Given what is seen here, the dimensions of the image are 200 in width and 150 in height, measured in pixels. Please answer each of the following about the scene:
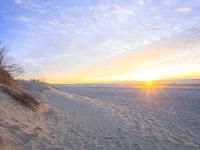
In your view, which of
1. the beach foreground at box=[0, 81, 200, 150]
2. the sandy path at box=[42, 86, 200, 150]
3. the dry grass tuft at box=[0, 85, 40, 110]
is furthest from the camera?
the dry grass tuft at box=[0, 85, 40, 110]

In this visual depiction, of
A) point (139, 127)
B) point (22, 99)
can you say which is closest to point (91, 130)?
point (139, 127)

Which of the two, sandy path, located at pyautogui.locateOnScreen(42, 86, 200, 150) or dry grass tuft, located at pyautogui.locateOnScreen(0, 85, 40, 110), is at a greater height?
dry grass tuft, located at pyautogui.locateOnScreen(0, 85, 40, 110)

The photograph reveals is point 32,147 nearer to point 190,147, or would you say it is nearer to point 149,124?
point 190,147

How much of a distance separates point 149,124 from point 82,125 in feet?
9.79

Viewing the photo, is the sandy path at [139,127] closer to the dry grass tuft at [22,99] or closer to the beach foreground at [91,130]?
the beach foreground at [91,130]

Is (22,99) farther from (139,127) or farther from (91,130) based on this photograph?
(139,127)

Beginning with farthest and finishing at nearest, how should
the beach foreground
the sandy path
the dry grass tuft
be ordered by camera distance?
the dry grass tuft < the sandy path < the beach foreground

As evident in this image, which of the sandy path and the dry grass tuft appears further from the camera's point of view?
the dry grass tuft

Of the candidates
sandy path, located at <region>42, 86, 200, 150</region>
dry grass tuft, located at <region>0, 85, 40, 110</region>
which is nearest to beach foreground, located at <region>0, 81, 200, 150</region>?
sandy path, located at <region>42, 86, 200, 150</region>

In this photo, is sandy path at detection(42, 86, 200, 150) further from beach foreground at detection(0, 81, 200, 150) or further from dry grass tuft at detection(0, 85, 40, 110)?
dry grass tuft at detection(0, 85, 40, 110)

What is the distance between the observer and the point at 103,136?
7.75 meters

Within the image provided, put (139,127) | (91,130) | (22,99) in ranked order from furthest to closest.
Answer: (139,127), (22,99), (91,130)

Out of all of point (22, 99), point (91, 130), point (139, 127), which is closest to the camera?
point (91, 130)

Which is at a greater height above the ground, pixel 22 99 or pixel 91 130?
pixel 22 99
